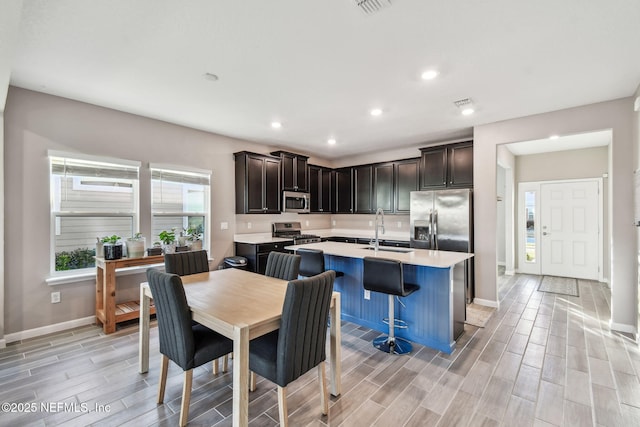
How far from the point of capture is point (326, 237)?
21.5ft

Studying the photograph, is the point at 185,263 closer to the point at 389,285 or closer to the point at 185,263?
the point at 185,263

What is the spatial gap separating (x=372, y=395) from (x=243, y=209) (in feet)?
11.7

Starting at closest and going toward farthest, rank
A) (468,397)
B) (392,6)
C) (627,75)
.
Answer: (392,6)
(468,397)
(627,75)

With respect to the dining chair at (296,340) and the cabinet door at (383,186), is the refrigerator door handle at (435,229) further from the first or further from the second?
the dining chair at (296,340)

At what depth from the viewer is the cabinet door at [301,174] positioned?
5.78 metres

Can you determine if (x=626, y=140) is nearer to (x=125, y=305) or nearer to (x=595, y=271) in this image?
(x=595, y=271)

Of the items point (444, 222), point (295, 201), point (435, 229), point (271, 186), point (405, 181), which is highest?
point (405, 181)

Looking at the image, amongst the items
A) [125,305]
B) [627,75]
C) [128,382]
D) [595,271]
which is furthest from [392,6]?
[595,271]

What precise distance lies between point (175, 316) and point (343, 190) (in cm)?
513

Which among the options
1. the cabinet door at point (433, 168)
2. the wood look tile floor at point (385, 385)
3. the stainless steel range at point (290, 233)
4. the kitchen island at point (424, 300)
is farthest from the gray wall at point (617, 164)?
the stainless steel range at point (290, 233)

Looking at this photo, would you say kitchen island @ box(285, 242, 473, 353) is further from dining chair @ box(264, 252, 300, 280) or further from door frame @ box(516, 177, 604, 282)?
door frame @ box(516, 177, 604, 282)

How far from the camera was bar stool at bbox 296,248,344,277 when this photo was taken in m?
3.19

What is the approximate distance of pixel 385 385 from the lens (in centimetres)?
230

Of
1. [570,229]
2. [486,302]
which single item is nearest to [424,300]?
[486,302]
